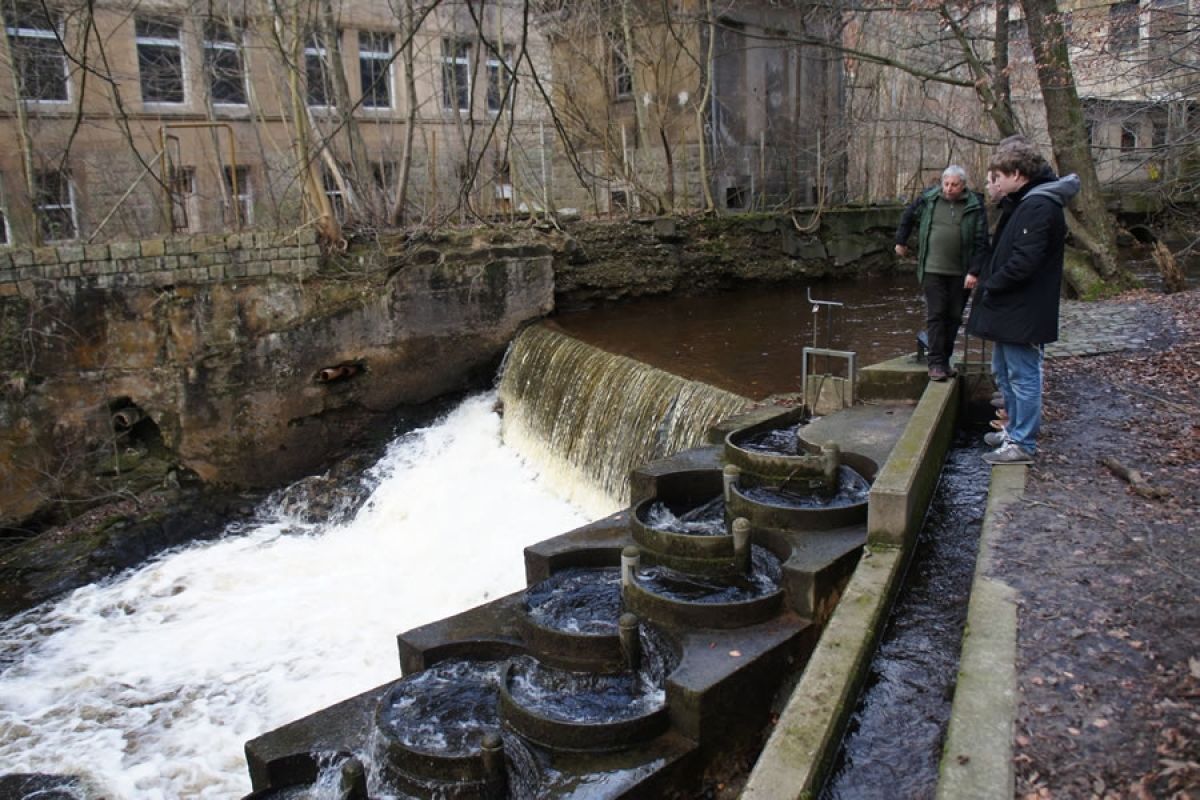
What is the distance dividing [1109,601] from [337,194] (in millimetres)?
13645

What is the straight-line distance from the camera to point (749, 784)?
129 inches

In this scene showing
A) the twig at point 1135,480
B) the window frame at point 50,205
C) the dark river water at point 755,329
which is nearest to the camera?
the twig at point 1135,480

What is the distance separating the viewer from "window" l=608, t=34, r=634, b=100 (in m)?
16.9

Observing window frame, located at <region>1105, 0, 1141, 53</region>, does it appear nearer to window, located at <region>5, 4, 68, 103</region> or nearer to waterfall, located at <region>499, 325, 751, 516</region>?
waterfall, located at <region>499, 325, 751, 516</region>

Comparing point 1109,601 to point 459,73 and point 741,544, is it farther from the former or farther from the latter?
point 459,73

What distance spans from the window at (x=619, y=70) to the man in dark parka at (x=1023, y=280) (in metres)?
12.1

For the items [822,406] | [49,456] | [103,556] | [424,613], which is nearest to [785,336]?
[822,406]

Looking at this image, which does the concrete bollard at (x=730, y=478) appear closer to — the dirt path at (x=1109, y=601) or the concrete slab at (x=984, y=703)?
the dirt path at (x=1109, y=601)

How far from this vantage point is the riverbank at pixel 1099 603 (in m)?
2.97

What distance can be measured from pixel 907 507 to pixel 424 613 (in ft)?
17.3

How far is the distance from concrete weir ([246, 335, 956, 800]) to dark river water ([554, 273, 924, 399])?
2.97m

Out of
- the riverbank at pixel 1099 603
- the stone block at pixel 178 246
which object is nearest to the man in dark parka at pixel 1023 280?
the riverbank at pixel 1099 603

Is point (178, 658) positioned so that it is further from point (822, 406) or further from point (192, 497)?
point (822, 406)

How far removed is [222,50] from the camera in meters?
17.2
